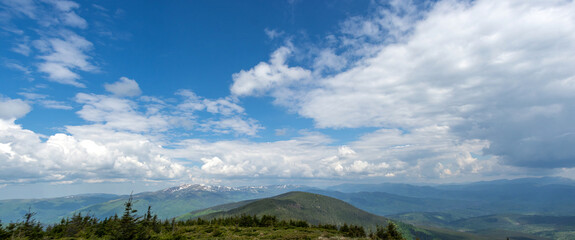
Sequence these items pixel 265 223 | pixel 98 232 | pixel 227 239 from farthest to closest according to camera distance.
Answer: pixel 265 223 < pixel 98 232 < pixel 227 239

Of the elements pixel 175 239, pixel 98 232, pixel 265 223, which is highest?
pixel 175 239

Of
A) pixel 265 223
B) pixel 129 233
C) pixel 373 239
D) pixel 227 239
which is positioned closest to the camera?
pixel 129 233

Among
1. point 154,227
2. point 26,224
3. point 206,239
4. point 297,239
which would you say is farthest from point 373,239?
point 26,224

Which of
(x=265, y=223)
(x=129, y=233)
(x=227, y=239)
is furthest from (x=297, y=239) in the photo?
(x=265, y=223)

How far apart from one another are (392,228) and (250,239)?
59.5 m

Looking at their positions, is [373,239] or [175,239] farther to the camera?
[373,239]

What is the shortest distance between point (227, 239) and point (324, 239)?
66.9 ft

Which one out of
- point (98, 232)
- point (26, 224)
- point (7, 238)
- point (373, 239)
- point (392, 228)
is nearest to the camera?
point (373, 239)

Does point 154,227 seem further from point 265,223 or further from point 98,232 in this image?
point 265,223

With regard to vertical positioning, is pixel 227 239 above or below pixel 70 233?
above

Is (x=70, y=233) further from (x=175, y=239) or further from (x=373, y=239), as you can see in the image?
(x=373, y=239)

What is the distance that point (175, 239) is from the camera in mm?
47312

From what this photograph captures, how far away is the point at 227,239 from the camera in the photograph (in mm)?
51969

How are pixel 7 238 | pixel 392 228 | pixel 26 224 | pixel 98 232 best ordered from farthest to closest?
pixel 392 228 < pixel 26 224 < pixel 98 232 < pixel 7 238
